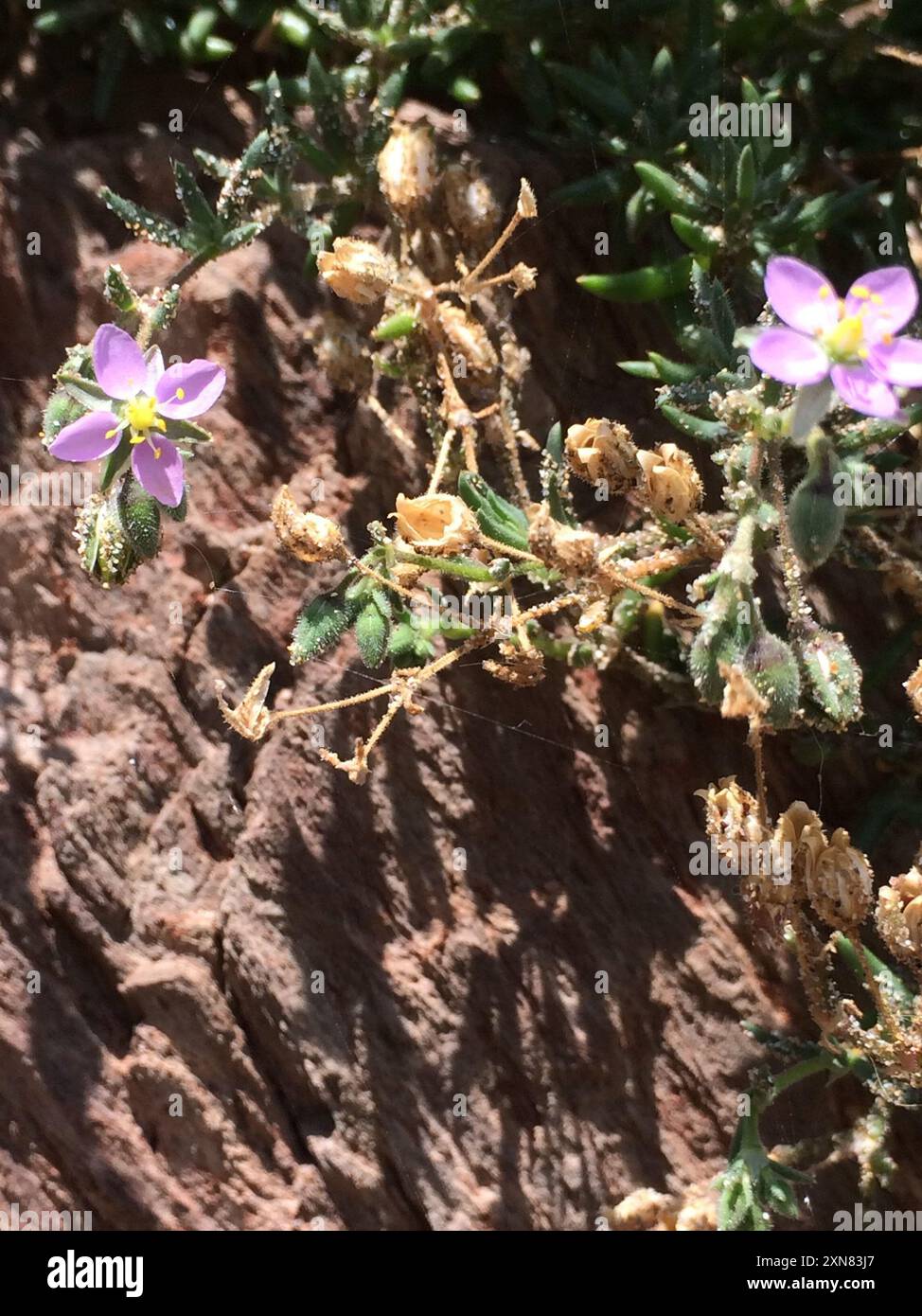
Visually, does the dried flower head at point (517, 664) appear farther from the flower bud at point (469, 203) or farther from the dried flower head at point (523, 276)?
the flower bud at point (469, 203)

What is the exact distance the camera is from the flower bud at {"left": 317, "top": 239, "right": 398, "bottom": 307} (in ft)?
8.11

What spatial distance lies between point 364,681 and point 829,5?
185 centimetres

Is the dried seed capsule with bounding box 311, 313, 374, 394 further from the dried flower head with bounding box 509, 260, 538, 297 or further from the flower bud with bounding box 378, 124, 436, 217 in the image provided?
the dried flower head with bounding box 509, 260, 538, 297

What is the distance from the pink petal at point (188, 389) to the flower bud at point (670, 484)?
0.75m

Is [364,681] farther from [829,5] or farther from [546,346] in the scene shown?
[829,5]

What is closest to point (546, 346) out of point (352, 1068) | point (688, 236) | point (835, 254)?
point (688, 236)

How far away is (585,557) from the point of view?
207 centimetres

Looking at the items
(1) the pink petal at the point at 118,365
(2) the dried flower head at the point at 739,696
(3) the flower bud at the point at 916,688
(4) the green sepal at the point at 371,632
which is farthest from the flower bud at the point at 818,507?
(1) the pink petal at the point at 118,365

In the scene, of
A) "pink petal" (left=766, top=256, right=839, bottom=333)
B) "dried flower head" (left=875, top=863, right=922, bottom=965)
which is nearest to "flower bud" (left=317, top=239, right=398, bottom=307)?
"pink petal" (left=766, top=256, right=839, bottom=333)

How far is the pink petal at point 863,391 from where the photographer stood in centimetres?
185

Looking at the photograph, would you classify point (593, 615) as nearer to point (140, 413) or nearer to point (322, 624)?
point (322, 624)

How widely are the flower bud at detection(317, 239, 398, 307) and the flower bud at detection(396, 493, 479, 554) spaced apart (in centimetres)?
55

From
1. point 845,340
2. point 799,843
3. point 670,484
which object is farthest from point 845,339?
point 799,843

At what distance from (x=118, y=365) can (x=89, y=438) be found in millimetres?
137
